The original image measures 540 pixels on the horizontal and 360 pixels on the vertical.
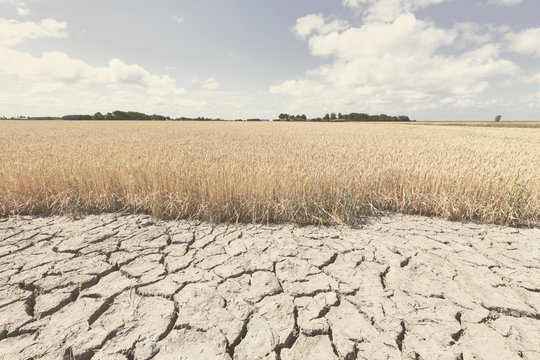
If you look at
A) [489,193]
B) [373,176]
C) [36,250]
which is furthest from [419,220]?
[36,250]

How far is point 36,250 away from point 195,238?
1780mm

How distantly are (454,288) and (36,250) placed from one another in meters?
4.47

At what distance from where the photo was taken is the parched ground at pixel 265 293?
5.43ft

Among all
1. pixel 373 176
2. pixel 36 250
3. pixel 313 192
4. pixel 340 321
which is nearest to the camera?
pixel 340 321

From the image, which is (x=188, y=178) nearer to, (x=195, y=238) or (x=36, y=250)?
(x=195, y=238)

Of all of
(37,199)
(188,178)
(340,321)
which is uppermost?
(188,178)

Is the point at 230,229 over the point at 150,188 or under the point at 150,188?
under

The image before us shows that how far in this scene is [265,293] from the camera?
2.13 meters

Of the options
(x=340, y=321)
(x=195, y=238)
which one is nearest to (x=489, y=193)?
(x=340, y=321)

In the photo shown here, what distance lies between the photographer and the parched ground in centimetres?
166

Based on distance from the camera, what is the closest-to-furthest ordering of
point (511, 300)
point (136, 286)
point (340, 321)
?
1. point (340, 321)
2. point (511, 300)
3. point (136, 286)

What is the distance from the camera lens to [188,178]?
3.94 m

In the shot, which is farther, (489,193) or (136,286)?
(489,193)

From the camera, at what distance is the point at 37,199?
3828mm
